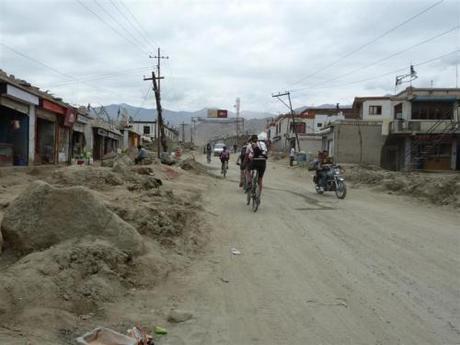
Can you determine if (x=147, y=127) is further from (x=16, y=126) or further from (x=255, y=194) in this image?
(x=255, y=194)

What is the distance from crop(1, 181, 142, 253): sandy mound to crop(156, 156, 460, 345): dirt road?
1.01m

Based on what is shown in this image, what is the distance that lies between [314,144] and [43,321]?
6474 cm

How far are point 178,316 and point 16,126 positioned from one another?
18.6 m

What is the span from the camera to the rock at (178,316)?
199 inches

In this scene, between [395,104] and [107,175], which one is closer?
[107,175]

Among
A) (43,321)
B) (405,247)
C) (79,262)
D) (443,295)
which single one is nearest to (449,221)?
(405,247)

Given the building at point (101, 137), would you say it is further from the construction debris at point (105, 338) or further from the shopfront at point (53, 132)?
the construction debris at point (105, 338)

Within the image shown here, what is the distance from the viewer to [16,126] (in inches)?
843

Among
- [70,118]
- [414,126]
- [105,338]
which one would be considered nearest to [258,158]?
[105,338]

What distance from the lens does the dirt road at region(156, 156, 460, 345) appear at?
189 inches

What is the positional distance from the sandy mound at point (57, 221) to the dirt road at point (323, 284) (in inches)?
39.9

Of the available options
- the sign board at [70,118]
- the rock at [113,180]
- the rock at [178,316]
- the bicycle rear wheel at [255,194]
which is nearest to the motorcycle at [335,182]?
the bicycle rear wheel at [255,194]

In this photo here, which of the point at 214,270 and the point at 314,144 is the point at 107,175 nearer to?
the point at 214,270

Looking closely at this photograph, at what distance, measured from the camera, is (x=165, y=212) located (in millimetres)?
9555
